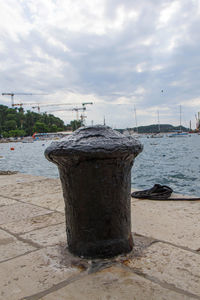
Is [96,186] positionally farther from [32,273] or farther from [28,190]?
[28,190]

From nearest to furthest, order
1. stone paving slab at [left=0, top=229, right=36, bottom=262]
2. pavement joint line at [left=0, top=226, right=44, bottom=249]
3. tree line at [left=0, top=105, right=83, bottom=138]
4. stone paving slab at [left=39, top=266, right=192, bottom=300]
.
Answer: stone paving slab at [left=39, top=266, right=192, bottom=300]
stone paving slab at [left=0, top=229, right=36, bottom=262]
pavement joint line at [left=0, top=226, right=44, bottom=249]
tree line at [left=0, top=105, right=83, bottom=138]

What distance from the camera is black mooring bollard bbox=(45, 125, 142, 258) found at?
1.99m

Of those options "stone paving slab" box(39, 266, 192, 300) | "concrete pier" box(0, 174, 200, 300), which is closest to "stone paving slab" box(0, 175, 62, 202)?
"concrete pier" box(0, 174, 200, 300)

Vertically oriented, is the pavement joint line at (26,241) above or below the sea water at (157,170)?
above

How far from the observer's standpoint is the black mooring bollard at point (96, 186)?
1994 millimetres

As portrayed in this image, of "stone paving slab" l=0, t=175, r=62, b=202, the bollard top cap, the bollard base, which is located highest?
the bollard top cap

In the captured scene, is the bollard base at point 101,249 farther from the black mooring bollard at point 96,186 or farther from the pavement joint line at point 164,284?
the pavement joint line at point 164,284

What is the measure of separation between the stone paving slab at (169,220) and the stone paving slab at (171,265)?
0.19 meters

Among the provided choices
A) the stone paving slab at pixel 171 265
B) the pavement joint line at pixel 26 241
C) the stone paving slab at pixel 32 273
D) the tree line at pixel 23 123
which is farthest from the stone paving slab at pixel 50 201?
the tree line at pixel 23 123

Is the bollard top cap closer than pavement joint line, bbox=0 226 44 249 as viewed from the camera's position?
Yes

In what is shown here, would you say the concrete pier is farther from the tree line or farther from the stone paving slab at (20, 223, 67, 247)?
the tree line

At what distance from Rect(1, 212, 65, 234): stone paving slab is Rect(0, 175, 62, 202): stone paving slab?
114cm

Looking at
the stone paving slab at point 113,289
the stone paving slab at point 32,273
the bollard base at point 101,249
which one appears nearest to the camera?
the stone paving slab at point 113,289

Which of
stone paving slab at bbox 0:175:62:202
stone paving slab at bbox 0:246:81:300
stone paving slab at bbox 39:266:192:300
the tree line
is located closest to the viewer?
stone paving slab at bbox 39:266:192:300
